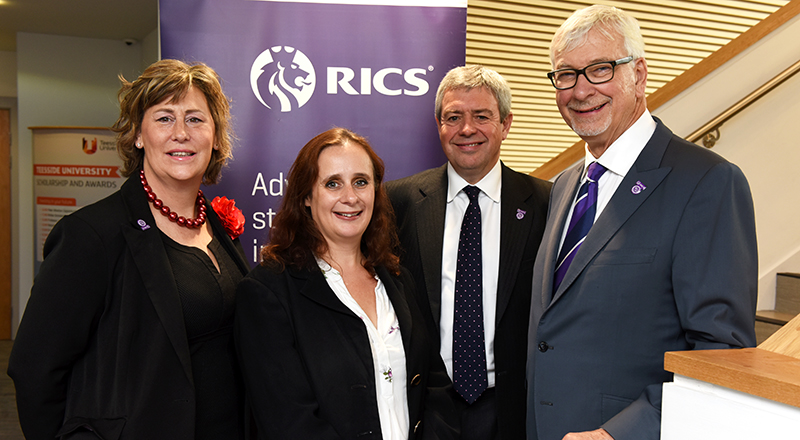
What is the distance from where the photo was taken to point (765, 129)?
3762 millimetres

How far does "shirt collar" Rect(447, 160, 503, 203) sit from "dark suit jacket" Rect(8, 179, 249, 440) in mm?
1182

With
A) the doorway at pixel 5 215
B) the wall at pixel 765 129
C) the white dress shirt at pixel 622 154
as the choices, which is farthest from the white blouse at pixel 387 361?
the doorway at pixel 5 215

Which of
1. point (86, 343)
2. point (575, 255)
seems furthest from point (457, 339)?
point (86, 343)

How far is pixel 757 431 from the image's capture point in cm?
89

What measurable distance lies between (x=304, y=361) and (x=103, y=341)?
58 centimetres

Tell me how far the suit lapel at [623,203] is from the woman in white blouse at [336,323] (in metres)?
0.53

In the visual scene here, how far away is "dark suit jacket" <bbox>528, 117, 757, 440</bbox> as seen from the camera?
146cm

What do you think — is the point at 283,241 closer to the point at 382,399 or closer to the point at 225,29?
the point at 382,399

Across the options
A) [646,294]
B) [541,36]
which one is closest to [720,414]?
[646,294]

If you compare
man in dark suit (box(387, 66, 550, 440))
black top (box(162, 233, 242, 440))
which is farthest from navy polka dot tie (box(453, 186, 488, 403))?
black top (box(162, 233, 242, 440))

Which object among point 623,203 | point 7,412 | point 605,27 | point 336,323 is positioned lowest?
point 7,412

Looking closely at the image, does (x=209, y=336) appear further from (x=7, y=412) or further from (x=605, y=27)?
(x=7, y=412)

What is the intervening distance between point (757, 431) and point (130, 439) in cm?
153

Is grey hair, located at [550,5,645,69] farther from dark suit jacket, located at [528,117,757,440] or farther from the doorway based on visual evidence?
the doorway
